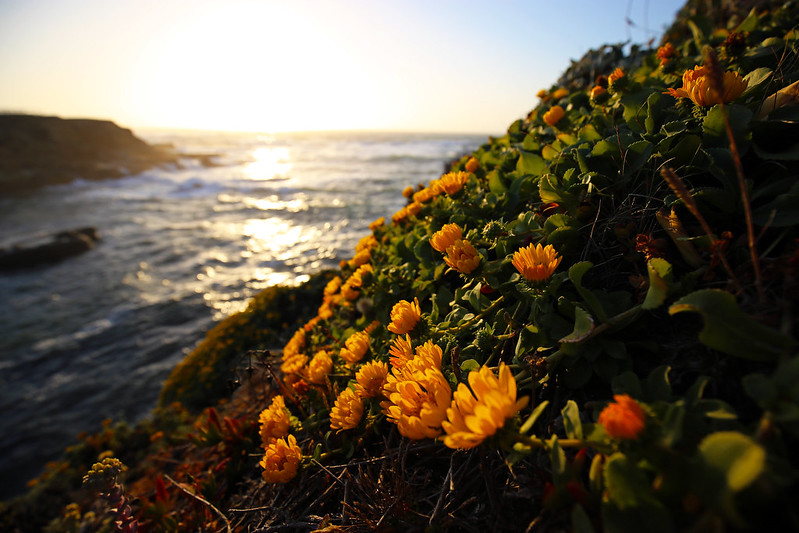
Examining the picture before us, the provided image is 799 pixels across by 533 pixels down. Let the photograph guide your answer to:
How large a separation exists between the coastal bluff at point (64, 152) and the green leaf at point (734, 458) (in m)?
37.9

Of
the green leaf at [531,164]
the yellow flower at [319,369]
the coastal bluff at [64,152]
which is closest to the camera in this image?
the yellow flower at [319,369]

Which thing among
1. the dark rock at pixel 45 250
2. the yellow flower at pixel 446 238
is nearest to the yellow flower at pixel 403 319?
the yellow flower at pixel 446 238

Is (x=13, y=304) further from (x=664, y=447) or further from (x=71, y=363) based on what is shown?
(x=664, y=447)

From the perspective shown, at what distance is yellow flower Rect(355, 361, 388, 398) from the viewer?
160cm

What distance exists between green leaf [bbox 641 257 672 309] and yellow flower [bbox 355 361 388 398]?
1.00 metres

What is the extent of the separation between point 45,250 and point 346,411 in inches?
708

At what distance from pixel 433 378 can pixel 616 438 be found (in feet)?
1.62

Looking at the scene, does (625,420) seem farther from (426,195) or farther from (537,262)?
(426,195)

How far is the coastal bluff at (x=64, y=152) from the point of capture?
29875mm

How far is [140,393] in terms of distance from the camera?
6.95 meters

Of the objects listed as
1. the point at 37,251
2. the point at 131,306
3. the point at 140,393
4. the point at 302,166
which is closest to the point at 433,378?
the point at 140,393

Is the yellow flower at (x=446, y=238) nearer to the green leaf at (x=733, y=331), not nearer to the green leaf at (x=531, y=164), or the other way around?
the green leaf at (x=531, y=164)

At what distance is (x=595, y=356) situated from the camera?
1.23 m

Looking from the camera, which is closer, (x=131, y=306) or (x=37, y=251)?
(x=131, y=306)
